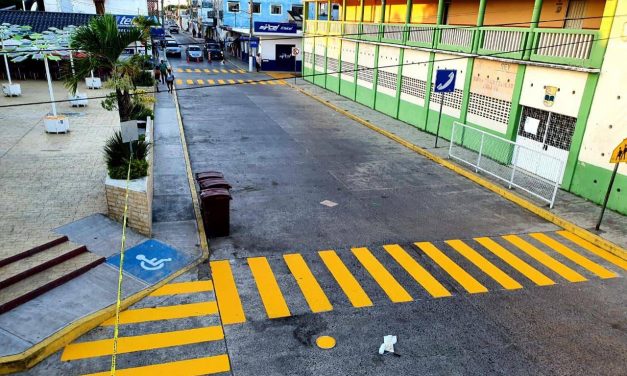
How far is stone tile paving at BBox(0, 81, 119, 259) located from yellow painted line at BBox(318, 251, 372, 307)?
5.67 metres

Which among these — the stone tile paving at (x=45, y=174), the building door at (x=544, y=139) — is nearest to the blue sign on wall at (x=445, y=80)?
the building door at (x=544, y=139)

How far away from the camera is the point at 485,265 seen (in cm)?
1008

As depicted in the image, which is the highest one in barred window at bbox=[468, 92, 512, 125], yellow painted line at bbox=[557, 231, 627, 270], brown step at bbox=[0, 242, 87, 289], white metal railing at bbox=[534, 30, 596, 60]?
white metal railing at bbox=[534, 30, 596, 60]

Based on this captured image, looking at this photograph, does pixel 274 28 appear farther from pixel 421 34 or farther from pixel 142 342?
pixel 142 342

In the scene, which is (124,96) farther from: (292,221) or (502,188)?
(502,188)

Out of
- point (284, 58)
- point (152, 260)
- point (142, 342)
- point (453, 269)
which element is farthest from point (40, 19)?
point (453, 269)

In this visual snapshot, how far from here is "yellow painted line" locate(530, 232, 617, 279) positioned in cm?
993

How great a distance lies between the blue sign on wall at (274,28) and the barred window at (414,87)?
23.9 metres

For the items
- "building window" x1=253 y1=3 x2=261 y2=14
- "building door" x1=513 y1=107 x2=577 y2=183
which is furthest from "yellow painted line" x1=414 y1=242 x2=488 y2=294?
"building window" x1=253 y1=3 x2=261 y2=14

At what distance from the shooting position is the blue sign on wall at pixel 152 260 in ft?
30.0

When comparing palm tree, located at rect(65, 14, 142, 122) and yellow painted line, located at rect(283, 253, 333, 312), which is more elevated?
palm tree, located at rect(65, 14, 142, 122)

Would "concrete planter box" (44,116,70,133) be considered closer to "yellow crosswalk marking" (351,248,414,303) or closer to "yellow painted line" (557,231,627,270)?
"yellow crosswalk marking" (351,248,414,303)

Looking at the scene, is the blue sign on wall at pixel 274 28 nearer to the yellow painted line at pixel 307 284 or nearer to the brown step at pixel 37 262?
the yellow painted line at pixel 307 284

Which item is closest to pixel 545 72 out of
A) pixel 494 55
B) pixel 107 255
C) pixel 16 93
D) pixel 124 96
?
pixel 494 55
